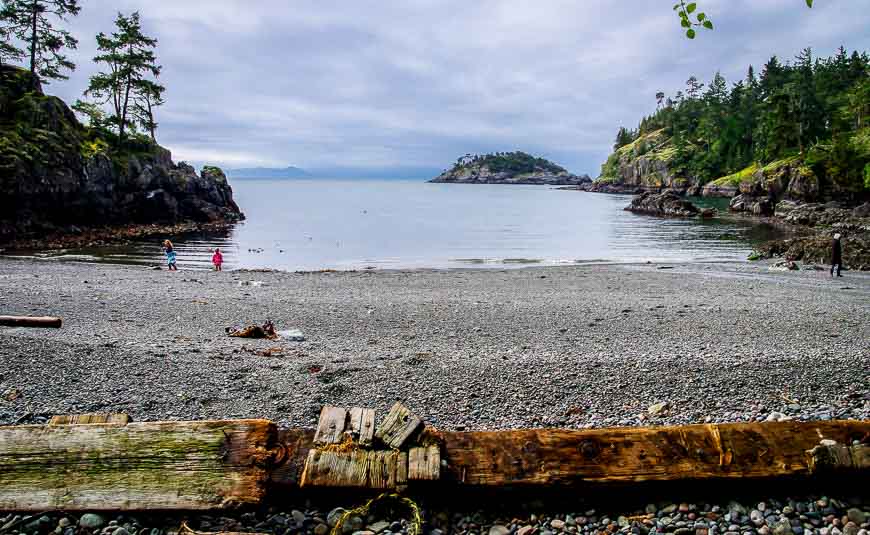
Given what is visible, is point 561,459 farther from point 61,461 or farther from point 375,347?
point 375,347

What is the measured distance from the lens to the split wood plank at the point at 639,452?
362 centimetres

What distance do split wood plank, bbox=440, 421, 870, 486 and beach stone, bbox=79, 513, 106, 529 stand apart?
7.88ft

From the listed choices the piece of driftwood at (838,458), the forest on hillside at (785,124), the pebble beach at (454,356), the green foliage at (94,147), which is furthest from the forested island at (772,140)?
the green foliage at (94,147)

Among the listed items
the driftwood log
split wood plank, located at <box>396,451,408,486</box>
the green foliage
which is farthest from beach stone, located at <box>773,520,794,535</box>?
the green foliage

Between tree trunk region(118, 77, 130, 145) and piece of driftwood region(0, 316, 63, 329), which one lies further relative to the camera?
tree trunk region(118, 77, 130, 145)

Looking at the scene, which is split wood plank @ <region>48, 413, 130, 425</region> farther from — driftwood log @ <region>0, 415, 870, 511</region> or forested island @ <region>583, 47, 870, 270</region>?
forested island @ <region>583, 47, 870, 270</region>

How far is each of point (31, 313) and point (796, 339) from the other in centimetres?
1887

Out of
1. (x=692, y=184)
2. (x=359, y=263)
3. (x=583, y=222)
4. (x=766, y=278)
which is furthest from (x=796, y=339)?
(x=692, y=184)

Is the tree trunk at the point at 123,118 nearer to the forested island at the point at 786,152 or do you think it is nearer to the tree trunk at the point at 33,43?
the tree trunk at the point at 33,43

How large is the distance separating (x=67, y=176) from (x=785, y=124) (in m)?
94.4

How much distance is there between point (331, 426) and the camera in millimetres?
4016

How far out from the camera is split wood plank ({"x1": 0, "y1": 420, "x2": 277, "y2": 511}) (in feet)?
11.2

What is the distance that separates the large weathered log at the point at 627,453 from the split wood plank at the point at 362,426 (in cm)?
37

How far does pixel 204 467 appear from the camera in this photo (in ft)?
11.7
